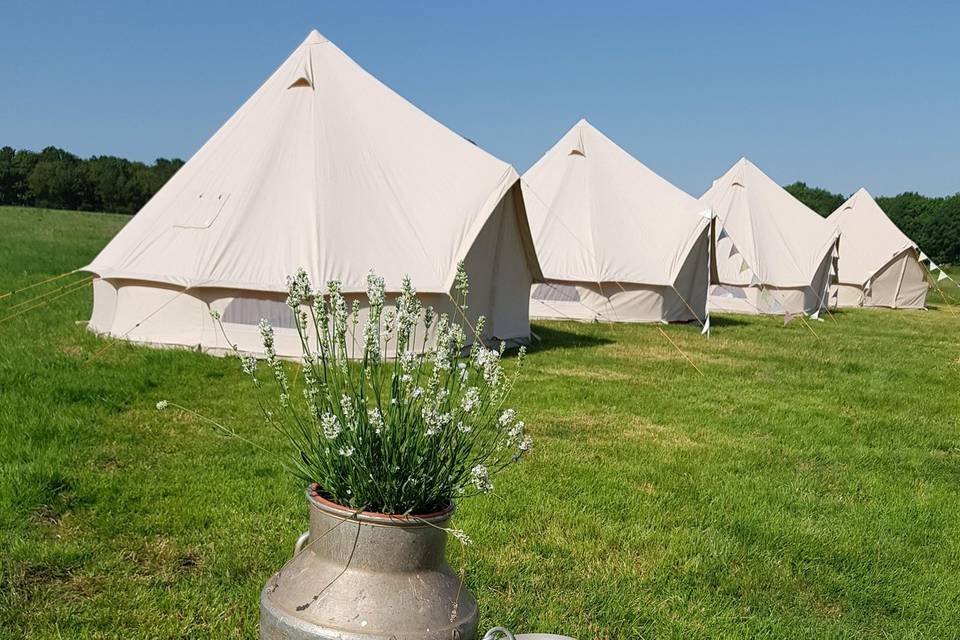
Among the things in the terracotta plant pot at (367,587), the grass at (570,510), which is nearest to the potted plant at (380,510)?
the terracotta plant pot at (367,587)

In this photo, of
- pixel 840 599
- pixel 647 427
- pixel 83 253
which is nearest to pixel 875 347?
pixel 647 427

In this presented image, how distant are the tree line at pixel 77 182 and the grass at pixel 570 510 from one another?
61.8 meters

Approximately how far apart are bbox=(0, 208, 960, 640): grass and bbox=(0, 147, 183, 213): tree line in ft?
203

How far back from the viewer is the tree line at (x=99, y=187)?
6588cm

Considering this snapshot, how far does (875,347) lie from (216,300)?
10.5 meters

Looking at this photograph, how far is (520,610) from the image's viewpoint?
340 centimetres

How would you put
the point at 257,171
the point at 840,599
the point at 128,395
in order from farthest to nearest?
the point at 257,171 → the point at 128,395 → the point at 840,599

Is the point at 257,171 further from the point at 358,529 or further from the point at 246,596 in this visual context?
the point at 358,529

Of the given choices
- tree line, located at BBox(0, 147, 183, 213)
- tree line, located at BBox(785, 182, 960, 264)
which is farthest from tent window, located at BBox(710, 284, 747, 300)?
tree line, located at BBox(0, 147, 183, 213)

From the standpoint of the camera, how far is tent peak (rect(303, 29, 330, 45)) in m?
11.0

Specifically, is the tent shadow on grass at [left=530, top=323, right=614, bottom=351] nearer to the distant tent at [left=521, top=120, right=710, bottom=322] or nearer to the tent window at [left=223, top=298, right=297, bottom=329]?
the distant tent at [left=521, top=120, right=710, bottom=322]

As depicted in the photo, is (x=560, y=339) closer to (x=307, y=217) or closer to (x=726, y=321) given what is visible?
(x=307, y=217)

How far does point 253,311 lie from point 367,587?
7.29 m

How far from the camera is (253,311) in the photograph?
29.6 ft
